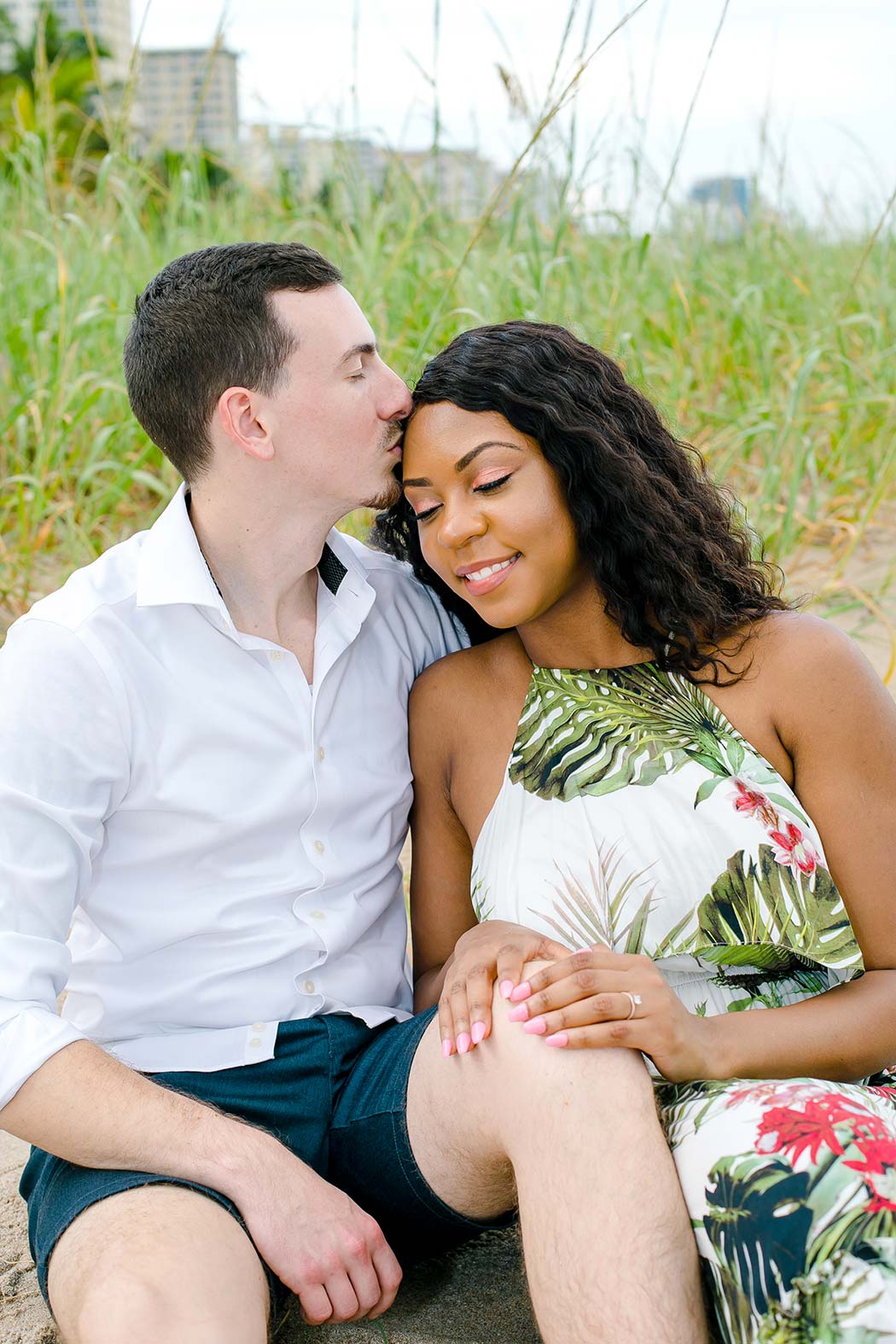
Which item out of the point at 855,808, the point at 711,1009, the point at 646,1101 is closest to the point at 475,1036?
the point at 646,1101

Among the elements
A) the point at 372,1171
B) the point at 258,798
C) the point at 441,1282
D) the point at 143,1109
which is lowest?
the point at 441,1282

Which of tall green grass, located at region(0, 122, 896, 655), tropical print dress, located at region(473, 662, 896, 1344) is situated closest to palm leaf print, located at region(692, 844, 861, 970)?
tropical print dress, located at region(473, 662, 896, 1344)

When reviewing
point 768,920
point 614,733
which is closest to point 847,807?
point 768,920

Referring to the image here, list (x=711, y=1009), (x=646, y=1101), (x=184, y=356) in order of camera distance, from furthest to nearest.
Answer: (x=184, y=356)
(x=711, y=1009)
(x=646, y=1101)

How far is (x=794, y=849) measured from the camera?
6.32ft

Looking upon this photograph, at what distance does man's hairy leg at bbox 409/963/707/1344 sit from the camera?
58.9 inches

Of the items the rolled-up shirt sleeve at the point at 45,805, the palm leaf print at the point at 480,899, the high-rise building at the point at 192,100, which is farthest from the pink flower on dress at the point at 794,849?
the high-rise building at the point at 192,100

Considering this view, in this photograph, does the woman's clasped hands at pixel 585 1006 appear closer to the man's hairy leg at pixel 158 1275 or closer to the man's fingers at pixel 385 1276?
the man's fingers at pixel 385 1276

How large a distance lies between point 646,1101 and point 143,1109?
0.66 meters

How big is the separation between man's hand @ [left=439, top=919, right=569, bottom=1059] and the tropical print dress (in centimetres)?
14

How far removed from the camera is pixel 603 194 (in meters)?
4.71

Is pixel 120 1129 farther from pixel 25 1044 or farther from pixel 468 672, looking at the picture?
pixel 468 672

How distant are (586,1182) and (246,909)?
2.35 ft

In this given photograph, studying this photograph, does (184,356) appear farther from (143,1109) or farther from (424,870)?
(143,1109)
